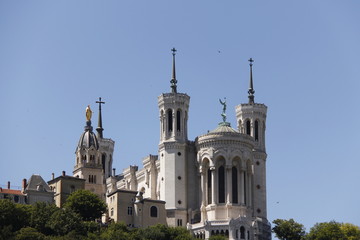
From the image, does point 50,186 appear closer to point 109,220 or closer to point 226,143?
point 109,220

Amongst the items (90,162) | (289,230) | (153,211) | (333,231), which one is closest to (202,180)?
(153,211)

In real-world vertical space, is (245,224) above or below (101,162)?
below

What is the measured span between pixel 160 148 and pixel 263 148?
1778 centimetres

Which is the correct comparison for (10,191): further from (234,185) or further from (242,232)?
(242,232)

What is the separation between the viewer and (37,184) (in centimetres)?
14212

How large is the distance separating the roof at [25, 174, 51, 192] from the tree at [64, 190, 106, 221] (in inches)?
315

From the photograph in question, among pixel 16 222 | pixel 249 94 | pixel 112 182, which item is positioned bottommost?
pixel 16 222

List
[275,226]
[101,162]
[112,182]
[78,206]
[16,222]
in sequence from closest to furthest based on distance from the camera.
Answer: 1. [16,222]
2. [78,206]
3. [275,226]
4. [112,182]
5. [101,162]

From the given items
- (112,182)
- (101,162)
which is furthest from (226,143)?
(101,162)

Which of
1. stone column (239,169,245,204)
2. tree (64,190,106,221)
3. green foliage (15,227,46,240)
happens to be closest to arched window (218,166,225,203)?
stone column (239,169,245,204)

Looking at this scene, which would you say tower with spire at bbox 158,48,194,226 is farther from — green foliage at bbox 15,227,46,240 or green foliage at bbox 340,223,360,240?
green foliage at bbox 15,227,46,240

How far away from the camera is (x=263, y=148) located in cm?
15488

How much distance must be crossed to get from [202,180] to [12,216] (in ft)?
108

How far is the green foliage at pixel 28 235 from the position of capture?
116 m
